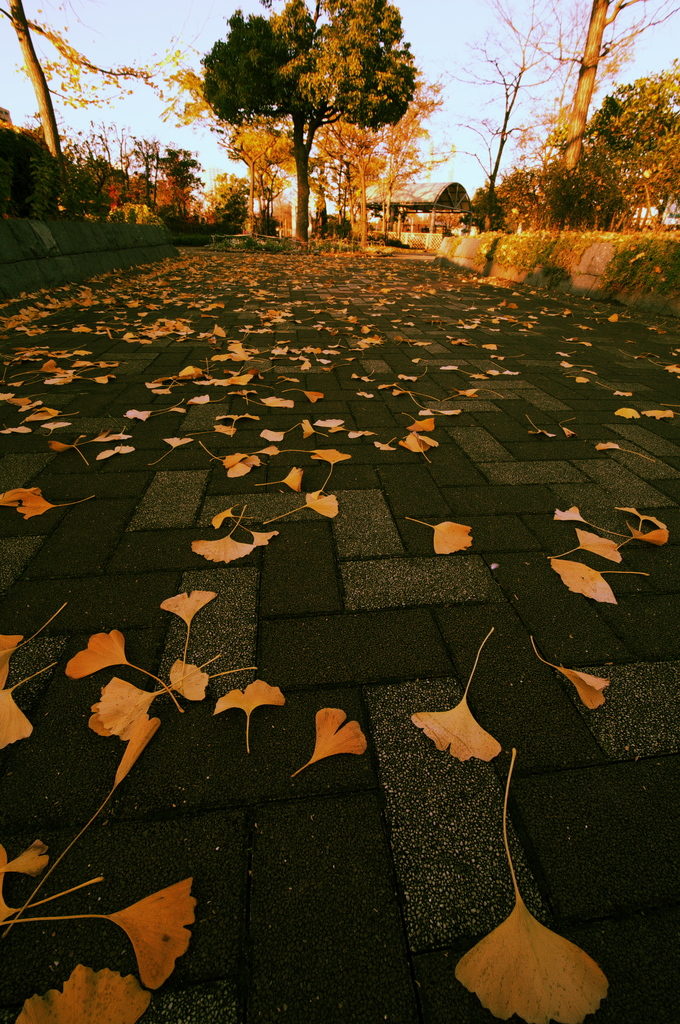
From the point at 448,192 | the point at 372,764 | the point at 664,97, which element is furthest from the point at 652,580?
the point at 448,192

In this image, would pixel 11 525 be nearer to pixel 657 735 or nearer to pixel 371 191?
pixel 657 735

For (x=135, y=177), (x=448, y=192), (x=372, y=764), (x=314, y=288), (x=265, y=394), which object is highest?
(x=448, y=192)

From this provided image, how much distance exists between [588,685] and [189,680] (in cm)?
79

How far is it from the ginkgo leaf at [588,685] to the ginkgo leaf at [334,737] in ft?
1.44

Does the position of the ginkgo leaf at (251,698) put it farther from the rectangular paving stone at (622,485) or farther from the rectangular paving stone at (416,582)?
the rectangular paving stone at (622,485)

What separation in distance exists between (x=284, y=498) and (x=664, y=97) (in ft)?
37.7

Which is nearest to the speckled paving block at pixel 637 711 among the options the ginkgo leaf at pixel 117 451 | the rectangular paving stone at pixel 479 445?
the rectangular paving stone at pixel 479 445

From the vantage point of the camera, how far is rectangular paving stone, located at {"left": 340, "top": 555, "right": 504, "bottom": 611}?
3.69 feet

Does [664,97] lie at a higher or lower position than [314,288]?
higher

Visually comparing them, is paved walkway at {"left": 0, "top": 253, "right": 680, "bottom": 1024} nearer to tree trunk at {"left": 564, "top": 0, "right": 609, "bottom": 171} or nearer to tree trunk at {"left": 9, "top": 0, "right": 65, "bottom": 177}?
tree trunk at {"left": 9, "top": 0, "right": 65, "bottom": 177}

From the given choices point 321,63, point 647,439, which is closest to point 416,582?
point 647,439

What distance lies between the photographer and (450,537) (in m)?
1.33

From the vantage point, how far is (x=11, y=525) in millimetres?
1383

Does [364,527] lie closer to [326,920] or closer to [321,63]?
[326,920]
